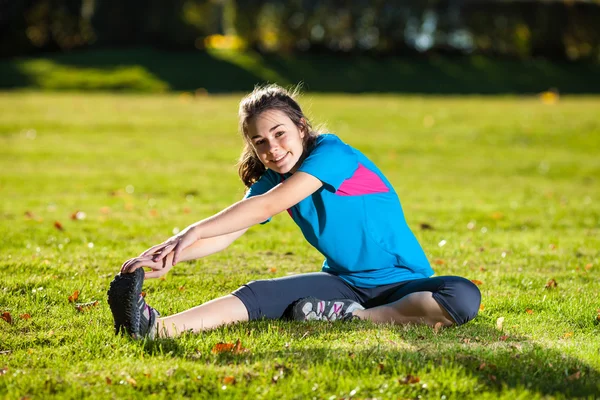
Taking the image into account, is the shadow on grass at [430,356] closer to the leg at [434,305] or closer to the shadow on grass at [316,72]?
the leg at [434,305]

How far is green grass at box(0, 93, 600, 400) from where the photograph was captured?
3283 millimetres

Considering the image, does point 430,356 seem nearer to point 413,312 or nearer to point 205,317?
point 413,312

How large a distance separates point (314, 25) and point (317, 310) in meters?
20.4

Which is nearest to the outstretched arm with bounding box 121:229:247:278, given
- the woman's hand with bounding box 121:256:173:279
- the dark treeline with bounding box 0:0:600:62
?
the woman's hand with bounding box 121:256:173:279

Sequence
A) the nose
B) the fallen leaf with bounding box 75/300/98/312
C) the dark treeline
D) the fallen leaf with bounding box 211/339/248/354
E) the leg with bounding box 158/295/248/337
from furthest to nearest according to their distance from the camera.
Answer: the dark treeline, the fallen leaf with bounding box 75/300/98/312, the nose, the leg with bounding box 158/295/248/337, the fallen leaf with bounding box 211/339/248/354

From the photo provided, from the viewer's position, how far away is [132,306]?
3707 mm

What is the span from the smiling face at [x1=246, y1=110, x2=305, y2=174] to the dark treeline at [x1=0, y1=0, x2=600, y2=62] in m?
19.7

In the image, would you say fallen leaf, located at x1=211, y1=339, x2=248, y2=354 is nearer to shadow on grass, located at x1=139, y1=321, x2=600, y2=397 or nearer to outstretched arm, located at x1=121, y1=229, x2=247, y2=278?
shadow on grass, located at x1=139, y1=321, x2=600, y2=397

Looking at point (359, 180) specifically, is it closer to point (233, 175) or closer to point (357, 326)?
point (357, 326)

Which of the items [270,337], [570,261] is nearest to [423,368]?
[270,337]

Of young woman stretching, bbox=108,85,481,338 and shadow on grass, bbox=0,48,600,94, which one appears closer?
young woman stretching, bbox=108,85,481,338

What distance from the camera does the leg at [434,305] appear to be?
13.1ft

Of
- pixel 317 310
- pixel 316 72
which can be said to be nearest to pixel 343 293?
pixel 317 310

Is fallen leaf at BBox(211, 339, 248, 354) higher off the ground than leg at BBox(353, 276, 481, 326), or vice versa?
leg at BBox(353, 276, 481, 326)
